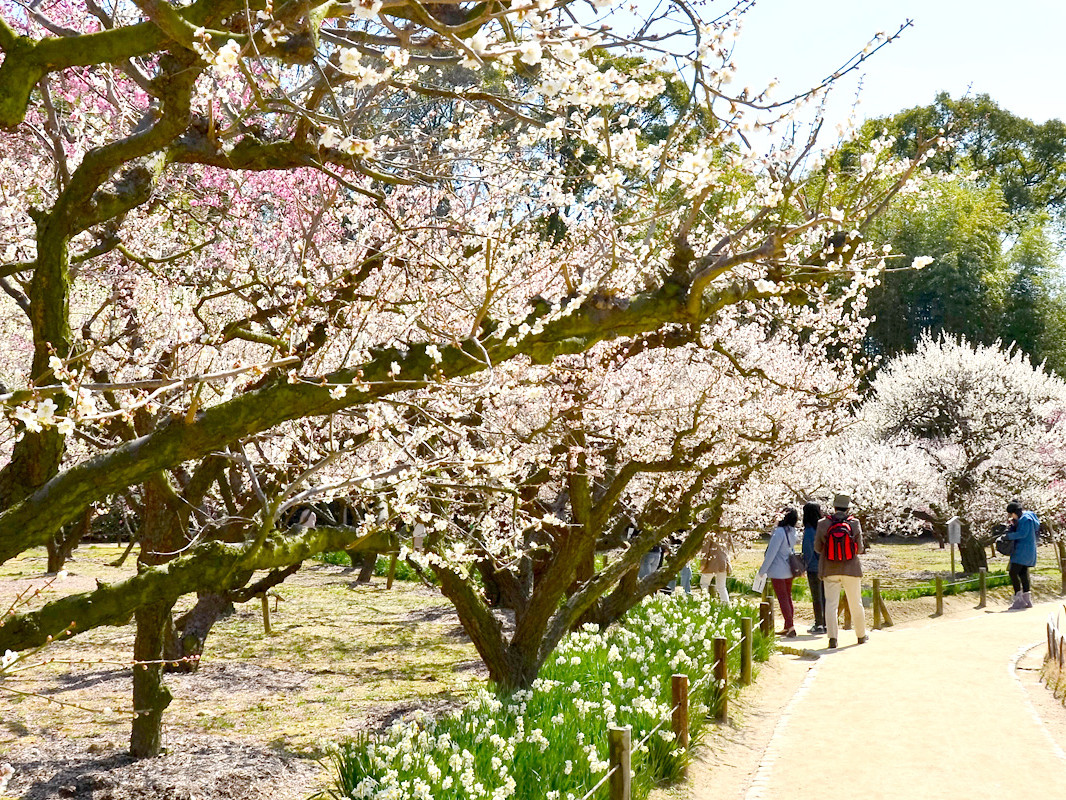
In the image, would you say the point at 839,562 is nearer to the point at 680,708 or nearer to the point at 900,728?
the point at 900,728

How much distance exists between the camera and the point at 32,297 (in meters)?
4.18

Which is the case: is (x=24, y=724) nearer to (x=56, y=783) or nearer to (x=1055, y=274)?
(x=56, y=783)

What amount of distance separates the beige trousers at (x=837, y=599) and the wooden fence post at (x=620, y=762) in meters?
7.27

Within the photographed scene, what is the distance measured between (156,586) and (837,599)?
9724 millimetres

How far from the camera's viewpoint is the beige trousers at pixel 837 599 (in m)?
11.9

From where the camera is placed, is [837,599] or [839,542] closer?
[839,542]

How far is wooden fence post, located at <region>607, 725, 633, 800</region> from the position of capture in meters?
5.27

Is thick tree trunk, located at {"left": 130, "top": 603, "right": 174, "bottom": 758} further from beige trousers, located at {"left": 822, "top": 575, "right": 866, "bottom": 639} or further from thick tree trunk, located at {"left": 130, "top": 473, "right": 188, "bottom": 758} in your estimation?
beige trousers, located at {"left": 822, "top": 575, "right": 866, "bottom": 639}

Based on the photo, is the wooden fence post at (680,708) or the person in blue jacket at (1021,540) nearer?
the wooden fence post at (680,708)

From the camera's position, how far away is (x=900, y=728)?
8.11 m

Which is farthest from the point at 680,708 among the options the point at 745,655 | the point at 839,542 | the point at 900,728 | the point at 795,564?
the point at 795,564

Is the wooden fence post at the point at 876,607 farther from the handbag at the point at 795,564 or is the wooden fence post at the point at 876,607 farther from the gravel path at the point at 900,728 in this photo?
the gravel path at the point at 900,728

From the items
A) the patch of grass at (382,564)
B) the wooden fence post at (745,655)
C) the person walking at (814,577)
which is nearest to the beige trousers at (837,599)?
the person walking at (814,577)

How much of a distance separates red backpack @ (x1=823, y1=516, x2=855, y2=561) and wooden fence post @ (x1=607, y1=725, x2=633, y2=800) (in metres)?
7.10
